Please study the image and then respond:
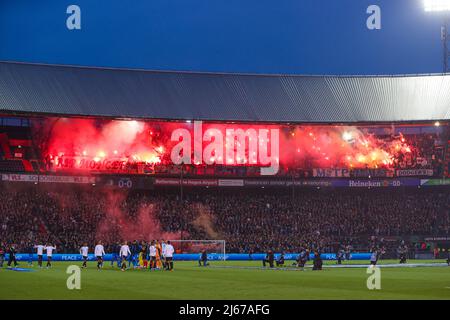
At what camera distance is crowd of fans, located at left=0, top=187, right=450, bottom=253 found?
73750 mm

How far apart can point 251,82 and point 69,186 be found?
25.8 metres

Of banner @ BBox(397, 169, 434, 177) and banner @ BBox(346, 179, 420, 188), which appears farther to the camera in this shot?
A: banner @ BBox(346, 179, 420, 188)

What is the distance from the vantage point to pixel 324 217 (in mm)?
82875

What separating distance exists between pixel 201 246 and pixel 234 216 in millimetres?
10087

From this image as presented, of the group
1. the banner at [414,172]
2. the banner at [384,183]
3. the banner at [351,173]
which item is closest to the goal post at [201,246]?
the banner at [351,173]

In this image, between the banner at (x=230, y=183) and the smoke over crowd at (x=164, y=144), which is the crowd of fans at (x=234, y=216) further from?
the smoke over crowd at (x=164, y=144)

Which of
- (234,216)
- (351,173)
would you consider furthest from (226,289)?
(351,173)

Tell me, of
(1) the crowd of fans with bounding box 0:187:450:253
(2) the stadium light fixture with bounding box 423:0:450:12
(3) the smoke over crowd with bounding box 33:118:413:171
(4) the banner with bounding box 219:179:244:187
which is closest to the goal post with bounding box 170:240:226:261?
(1) the crowd of fans with bounding box 0:187:450:253

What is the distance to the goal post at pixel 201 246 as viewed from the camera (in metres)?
72.4

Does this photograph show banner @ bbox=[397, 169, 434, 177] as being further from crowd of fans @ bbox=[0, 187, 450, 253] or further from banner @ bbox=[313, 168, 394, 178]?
crowd of fans @ bbox=[0, 187, 450, 253]

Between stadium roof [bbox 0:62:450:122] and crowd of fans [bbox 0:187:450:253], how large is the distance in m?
9.58
